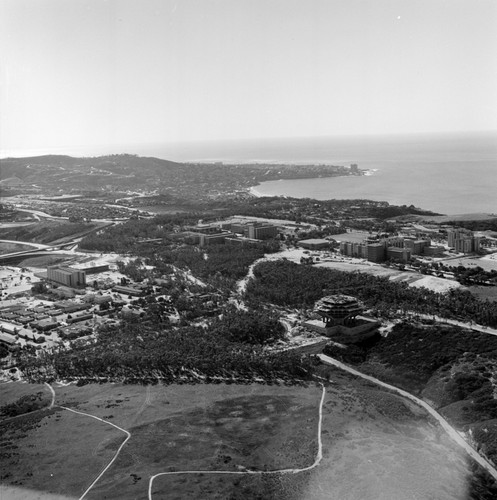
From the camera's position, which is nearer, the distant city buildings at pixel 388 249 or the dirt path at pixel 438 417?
the dirt path at pixel 438 417

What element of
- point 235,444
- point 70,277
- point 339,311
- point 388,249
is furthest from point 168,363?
point 388,249

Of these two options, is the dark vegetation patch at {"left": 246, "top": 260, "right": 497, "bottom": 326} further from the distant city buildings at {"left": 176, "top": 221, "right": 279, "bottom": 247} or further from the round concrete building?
the distant city buildings at {"left": 176, "top": 221, "right": 279, "bottom": 247}

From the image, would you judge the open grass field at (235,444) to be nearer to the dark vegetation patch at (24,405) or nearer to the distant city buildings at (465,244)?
the dark vegetation patch at (24,405)

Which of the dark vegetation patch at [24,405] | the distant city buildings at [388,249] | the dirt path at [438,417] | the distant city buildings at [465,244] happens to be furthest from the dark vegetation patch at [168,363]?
the distant city buildings at [465,244]

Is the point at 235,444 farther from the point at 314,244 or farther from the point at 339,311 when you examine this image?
the point at 314,244

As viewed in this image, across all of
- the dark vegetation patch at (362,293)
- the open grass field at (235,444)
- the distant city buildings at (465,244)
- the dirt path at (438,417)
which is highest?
the distant city buildings at (465,244)

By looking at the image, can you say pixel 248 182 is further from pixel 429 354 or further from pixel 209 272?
pixel 429 354

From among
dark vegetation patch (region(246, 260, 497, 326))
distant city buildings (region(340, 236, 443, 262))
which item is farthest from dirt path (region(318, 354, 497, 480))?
distant city buildings (region(340, 236, 443, 262))
